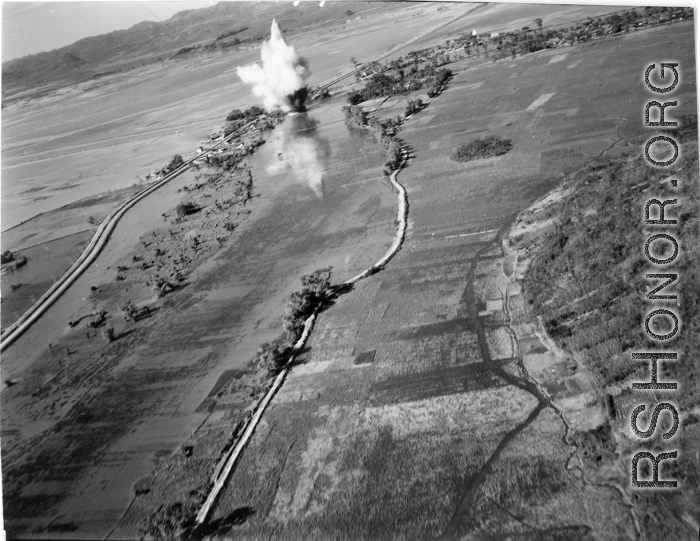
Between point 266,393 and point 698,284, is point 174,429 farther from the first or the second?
point 698,284

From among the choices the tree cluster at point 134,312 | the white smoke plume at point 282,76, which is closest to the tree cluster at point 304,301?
the tree cluster at point 134,312

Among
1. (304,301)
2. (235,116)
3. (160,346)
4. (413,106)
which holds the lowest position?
(160,346)

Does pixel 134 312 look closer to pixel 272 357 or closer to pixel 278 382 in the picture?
pixel 272 357

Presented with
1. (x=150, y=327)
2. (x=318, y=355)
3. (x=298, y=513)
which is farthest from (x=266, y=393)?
(x=150, y=327)

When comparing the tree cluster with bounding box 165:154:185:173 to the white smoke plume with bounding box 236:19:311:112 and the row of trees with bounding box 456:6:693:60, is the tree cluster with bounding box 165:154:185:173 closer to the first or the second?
the white smoke plume with bounding box 236:19:311:112

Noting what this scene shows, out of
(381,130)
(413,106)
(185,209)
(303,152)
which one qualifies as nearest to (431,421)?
(185,209)

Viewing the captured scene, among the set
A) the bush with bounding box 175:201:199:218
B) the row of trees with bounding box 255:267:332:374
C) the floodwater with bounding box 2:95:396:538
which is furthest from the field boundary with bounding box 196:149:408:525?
the bush with bounding box 175:201:199:218
